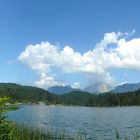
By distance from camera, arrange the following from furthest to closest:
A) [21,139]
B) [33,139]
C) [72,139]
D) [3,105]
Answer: [72,139] → [33,139] → [21,139] → [3,105]

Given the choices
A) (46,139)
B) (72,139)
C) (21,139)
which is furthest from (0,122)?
(72,139)

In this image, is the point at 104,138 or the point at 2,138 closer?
the point at 2,138

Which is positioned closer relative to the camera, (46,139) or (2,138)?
(2,138)

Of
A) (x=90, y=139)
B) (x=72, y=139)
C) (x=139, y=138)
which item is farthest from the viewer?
(x=90, y=139)

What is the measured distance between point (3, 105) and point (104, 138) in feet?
132

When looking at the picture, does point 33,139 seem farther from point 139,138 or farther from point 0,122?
point 139,138

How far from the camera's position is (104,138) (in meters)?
60.8

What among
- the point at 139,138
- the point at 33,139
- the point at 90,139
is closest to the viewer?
the point at 139,138

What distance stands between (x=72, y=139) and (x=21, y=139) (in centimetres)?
1808

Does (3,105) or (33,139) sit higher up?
(3,105)

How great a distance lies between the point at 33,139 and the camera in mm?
36812

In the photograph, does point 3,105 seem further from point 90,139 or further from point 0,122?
point 90,139

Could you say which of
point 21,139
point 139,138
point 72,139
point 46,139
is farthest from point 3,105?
point 72,139

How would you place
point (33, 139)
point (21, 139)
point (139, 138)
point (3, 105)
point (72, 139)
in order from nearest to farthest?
point (139, 138), point (3, 105), point (21, 139), point (33, 139), point (72, 139)
